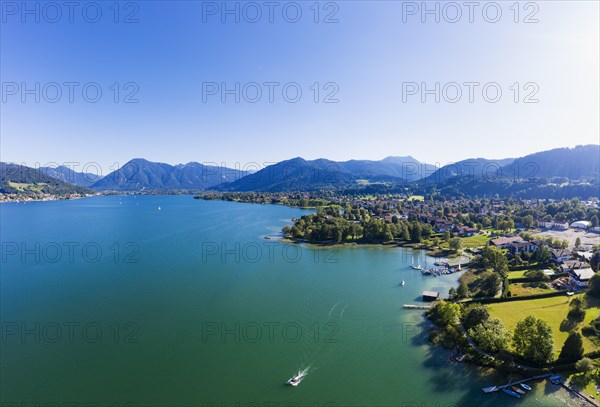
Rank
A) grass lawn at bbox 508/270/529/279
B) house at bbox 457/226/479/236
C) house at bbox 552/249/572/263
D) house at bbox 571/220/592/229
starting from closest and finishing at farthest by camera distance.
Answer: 1. grass lawn at bbox 508/270/529/279
2. house at bbox 552/249/572/263
3. house at bbox 457/226/479/236
4. house at bbox 571/220/592/229

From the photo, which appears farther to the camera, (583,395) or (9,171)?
(9,171)

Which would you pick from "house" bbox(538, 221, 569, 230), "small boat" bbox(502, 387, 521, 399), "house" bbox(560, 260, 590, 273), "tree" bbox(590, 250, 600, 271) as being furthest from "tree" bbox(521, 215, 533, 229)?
"small boat" bbox(502, 387, 521, 399)

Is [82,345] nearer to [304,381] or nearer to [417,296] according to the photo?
[304,381]

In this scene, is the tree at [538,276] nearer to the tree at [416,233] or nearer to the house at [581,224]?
the tree at [416,233]

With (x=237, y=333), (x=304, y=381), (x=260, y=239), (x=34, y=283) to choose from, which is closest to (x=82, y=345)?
(x=237, y=333)

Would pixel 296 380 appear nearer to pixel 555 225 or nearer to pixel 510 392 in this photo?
pixel 510 392

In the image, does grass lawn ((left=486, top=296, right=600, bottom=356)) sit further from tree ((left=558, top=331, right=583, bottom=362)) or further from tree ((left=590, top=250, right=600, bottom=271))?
tree ((left=590, top=250, right=600, bottom=271))

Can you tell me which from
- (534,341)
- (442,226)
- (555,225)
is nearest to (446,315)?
(534,341)
